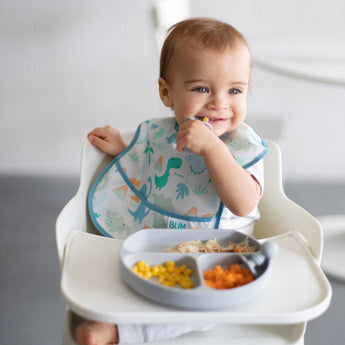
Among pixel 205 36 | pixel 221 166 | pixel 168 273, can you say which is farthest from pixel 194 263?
pixel 205 36

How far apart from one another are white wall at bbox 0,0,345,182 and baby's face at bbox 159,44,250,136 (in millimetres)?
1370

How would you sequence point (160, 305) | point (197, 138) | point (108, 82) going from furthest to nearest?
point (108, 82) < point (197, 138) < point (160, 305)

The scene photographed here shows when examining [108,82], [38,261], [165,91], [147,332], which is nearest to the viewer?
[147,332]

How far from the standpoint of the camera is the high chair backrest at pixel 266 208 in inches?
42.4

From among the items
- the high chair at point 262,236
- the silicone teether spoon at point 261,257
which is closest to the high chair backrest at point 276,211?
the high chair at point 262,236

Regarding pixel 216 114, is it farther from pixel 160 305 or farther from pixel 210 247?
pixel 160 305

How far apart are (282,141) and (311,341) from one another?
1.23m

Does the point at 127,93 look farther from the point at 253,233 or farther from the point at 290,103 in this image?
the point at 253,233

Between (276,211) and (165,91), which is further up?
(165,91)

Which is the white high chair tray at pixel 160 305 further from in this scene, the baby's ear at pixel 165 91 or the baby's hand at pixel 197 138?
the baby's ear at pixel 165 91

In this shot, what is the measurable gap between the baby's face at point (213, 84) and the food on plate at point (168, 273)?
0.34 m

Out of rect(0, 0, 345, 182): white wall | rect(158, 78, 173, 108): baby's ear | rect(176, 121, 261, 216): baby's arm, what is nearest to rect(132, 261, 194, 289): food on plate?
rect(176, 121, 261, 216): baby's arm

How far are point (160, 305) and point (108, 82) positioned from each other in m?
1.88

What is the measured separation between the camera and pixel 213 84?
1077mm
